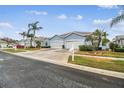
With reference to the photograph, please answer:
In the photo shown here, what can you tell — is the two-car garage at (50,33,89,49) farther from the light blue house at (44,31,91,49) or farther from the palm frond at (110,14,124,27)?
the palm frond at (110,14,124,27)

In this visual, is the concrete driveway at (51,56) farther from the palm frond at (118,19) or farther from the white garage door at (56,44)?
the white garage door at (56,44)

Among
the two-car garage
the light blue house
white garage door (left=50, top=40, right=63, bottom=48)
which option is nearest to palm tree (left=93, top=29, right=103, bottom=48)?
the light blue house

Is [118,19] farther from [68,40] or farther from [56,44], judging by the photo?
[56,44]

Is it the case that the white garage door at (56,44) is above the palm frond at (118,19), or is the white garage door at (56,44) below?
below

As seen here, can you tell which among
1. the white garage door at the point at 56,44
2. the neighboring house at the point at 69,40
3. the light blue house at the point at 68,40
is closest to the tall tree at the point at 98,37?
the light blue house at the point at 68,40

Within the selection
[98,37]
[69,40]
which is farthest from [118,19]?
[69,40]

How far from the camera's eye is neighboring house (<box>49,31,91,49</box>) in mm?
46369

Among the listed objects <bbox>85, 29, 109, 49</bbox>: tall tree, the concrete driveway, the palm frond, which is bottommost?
the concrete driveway

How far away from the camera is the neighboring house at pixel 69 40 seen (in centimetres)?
4637
